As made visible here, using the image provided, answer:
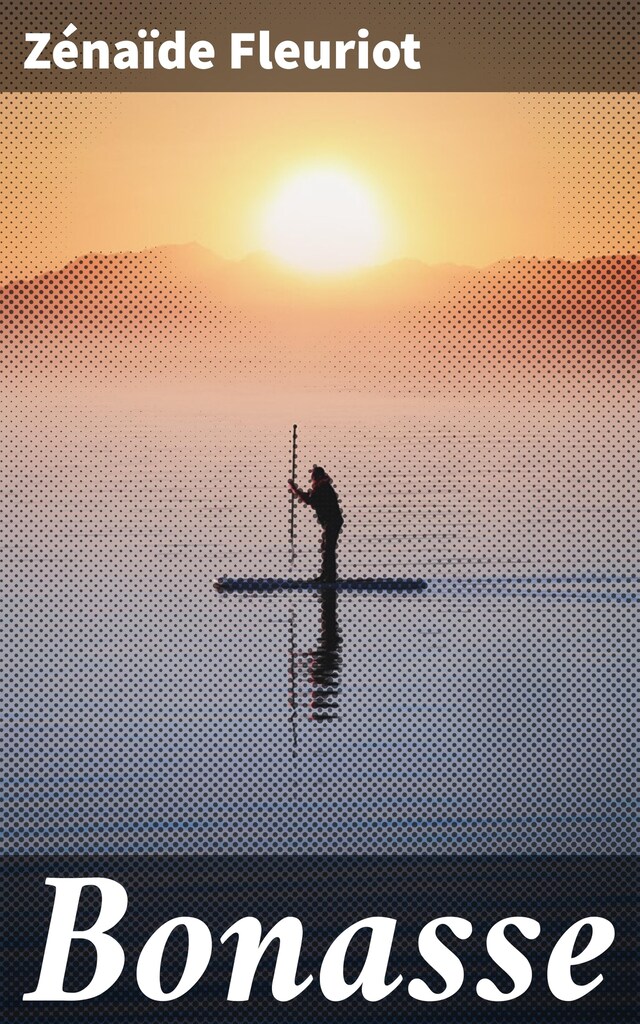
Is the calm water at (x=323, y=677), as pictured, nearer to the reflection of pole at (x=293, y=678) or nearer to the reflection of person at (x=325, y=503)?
the reflection of pole at (x=293, y=678)

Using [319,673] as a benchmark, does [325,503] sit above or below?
above

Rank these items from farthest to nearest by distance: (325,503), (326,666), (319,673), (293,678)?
(325,503) < (326,666) < (319,673) < (293,678)

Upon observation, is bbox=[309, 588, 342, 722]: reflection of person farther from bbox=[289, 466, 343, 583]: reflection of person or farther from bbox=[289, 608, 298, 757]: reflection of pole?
bbox=[289, 466, 343, 583]: reflection of person

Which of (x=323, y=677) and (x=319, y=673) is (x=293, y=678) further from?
(x=319, y=673)

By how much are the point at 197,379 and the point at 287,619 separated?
69.6m

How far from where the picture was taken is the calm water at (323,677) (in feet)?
33.5

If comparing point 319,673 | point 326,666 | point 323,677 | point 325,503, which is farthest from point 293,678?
point 325,503

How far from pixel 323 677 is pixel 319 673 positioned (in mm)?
214

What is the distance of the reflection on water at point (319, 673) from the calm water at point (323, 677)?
0.14 ft

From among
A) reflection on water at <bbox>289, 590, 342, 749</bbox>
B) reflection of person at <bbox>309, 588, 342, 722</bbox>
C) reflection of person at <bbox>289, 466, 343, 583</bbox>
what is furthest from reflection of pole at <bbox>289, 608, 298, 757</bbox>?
reflection of person at <bbox>289, 466, 343, 583</bbox>

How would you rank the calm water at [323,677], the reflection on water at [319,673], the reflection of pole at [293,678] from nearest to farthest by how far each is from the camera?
the calm water at [323,677]
the reflection of pole at [293,678]
the reflection on water at [319,673]

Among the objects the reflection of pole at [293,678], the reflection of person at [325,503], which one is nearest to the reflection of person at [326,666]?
the reflection of pole at [293,678]

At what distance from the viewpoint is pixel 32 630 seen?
2023cm

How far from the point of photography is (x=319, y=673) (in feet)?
53.0
